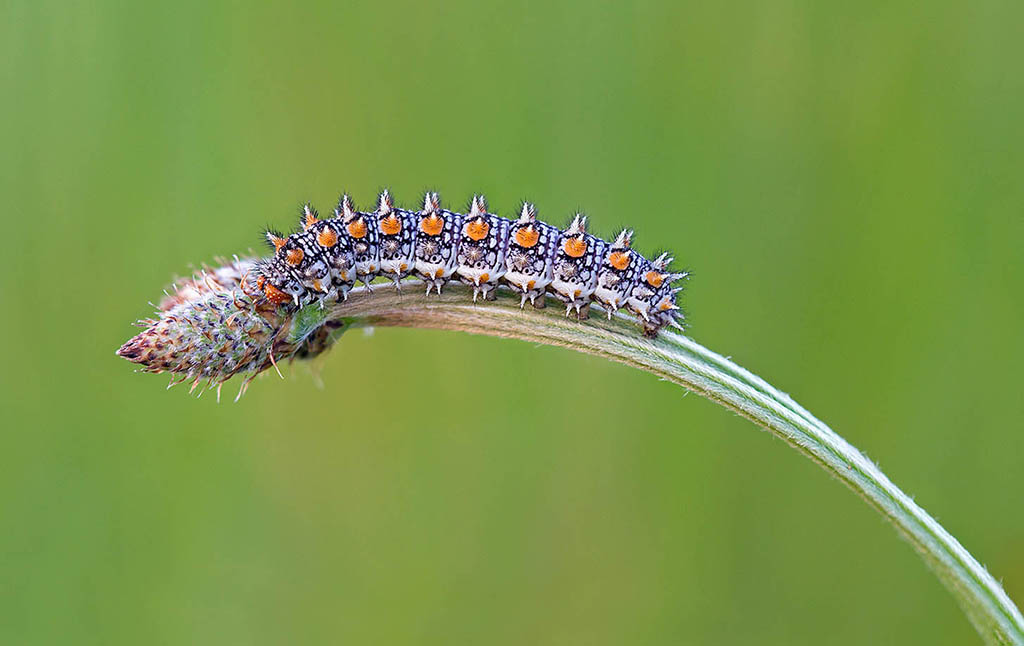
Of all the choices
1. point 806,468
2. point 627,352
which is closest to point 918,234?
point 806,468

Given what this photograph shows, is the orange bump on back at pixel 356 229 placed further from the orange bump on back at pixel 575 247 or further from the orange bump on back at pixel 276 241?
the orange bump on back at pixel 575 247

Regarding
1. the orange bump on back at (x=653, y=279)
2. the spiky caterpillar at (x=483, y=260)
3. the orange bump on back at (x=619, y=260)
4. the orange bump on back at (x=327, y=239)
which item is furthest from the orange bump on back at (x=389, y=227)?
the orange bump on back at (x=653, y=279)

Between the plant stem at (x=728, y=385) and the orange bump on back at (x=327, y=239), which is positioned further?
the orange bump on back at (x=327, y=239)

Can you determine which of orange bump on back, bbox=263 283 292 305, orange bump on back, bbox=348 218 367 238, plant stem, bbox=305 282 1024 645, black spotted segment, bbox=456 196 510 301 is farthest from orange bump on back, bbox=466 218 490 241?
orange bump on back, bbox=263 283 292 305

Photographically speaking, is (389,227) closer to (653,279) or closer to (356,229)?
(356,229)

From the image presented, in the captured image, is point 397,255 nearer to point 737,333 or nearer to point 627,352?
point 627,352
